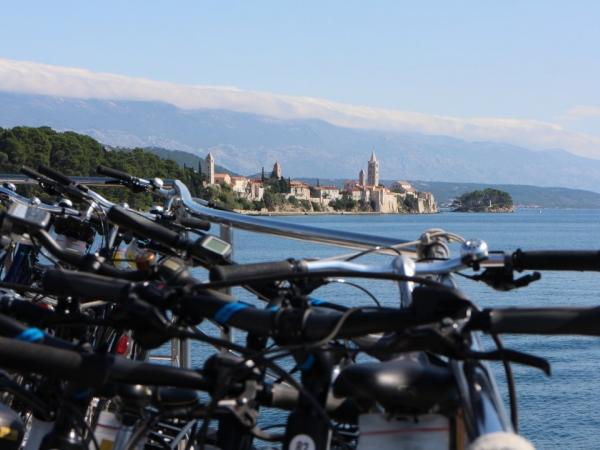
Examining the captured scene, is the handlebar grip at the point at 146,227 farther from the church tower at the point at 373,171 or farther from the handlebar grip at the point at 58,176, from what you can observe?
the church tower at the point at 373,171

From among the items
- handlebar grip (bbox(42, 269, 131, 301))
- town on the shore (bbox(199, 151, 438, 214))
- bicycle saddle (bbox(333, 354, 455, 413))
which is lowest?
town on the shore (bbox(199, 151, 438, 214))

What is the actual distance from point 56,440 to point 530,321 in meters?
0.85

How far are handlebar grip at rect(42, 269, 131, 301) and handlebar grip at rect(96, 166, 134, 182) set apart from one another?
2818 millimetres

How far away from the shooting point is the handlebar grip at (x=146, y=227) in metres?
2.27

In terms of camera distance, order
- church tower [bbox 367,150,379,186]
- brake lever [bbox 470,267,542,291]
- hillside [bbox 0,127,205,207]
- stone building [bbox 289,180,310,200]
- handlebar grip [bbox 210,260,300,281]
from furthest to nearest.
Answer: church tower [bbox 367,150,379,186] < stone building [bbox 289,180,310,200] < hillside [bbox 0,127,205,207] < brake lever [bbox 470,267,542,291] < handlebar grip [bbox 210,260,300,281]

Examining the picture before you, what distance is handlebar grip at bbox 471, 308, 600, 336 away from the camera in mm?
1507

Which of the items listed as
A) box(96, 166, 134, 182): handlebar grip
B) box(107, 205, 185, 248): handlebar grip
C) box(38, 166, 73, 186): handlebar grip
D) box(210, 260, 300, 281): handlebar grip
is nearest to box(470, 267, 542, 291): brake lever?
box(210, 260, 300, 281): handlebar grip

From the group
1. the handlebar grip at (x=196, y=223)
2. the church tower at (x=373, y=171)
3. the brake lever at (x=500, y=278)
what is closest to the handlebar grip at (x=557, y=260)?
the brake lever at (x=500, y=278)

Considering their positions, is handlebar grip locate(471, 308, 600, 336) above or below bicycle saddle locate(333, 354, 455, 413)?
above

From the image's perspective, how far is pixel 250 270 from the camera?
6.30ft

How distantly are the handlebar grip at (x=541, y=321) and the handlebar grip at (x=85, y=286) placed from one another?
0.57 metres

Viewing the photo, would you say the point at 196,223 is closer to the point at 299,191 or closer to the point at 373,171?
the point at 299,191

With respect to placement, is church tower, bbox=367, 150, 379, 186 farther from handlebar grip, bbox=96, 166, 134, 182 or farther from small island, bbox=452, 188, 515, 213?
handlebar grip, bbox=96, 166, 134, 182

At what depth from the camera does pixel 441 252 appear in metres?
2.44
